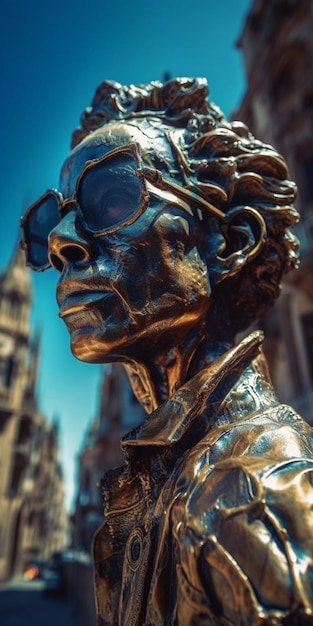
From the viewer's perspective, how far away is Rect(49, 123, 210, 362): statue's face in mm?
1522

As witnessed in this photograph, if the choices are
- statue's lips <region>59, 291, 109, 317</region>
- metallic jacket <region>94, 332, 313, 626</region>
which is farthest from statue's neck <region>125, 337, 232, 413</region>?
statue's lips <region>59, 291, 109, 317</region>

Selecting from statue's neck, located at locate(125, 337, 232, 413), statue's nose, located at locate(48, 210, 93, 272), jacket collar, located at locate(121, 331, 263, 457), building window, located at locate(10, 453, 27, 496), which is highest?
statue's nose, located at locate(48, 210, 93, 272)

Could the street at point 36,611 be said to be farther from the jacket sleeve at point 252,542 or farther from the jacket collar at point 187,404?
the jacket sleeve at point 252,542

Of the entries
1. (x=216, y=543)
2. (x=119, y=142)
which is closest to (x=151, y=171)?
(x=119, y=142)

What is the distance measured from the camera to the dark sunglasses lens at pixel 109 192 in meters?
1.54

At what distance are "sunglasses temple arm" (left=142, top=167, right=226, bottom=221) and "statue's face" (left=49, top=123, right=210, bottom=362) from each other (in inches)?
0.9

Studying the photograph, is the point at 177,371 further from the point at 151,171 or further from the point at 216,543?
the point at 216,543

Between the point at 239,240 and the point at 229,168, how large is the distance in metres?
0.26

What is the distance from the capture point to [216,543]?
938 mm

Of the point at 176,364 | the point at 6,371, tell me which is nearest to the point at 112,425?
the point at 6,371

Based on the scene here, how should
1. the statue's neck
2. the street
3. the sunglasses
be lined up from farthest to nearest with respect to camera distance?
the street, the statue's neck, the sunglasses

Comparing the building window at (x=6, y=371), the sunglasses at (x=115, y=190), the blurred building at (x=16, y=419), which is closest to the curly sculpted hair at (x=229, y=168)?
the sunglasses at (x=115, y=190)

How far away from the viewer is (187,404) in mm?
1345

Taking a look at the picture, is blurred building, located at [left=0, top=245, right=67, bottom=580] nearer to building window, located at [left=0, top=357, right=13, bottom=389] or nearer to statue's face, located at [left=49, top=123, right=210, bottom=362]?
building window, located at [left=0, top=357, right=13, bottom=389]
